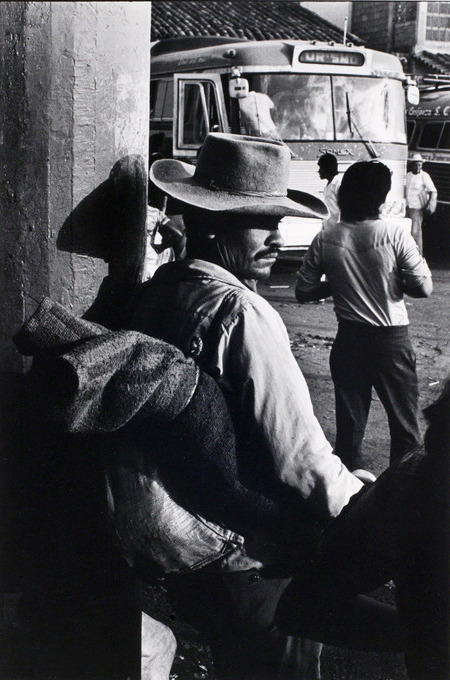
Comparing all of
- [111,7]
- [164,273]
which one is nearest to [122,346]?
[164,273]

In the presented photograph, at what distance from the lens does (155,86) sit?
38.4 ft

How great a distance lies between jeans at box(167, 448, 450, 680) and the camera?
5.95 feet

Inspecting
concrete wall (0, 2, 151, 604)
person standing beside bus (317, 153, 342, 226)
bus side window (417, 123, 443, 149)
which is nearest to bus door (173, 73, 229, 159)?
person standing beside bus (317, 153, 342, 226)

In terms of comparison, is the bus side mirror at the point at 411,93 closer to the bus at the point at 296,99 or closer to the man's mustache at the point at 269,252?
the bus at the point at 296,99

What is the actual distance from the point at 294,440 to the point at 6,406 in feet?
2.37

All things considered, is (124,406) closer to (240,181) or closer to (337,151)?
(240,181)

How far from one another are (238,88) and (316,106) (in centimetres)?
118

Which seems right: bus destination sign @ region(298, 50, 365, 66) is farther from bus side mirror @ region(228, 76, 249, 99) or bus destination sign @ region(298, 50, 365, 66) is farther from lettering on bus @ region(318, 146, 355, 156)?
lettering on bus @ region(318, 146, 355, 156)

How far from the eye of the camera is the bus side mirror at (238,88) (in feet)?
31.6

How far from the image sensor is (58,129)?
1.90 m

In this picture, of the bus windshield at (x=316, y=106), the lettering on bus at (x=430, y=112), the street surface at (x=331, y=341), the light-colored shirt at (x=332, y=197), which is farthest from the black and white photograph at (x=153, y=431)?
the lettering on bus at (x=430, y=112)

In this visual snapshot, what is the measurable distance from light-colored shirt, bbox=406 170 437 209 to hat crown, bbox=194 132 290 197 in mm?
9948

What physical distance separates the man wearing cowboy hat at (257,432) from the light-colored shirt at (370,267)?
61.3 inches

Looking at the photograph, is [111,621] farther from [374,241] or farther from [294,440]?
[374,241]
